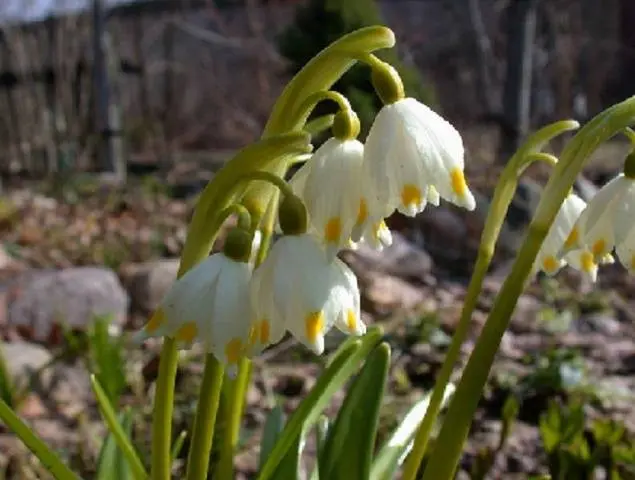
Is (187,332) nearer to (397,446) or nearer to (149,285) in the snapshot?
(397,446)

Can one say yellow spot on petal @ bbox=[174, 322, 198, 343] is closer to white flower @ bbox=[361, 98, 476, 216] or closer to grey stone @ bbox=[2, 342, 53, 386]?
white flower @ bbox=[361, 98, 476, 216]

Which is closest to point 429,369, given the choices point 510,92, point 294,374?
point 294,374

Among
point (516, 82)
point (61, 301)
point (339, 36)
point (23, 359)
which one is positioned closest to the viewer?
point (23, 359)

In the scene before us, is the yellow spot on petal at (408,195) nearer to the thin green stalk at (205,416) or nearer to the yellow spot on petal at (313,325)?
the yellow spot on petal at (313,325)

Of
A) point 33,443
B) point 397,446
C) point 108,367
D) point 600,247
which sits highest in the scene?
point 600,247

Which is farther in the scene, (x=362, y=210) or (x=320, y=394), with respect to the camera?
(x=320, y=394)

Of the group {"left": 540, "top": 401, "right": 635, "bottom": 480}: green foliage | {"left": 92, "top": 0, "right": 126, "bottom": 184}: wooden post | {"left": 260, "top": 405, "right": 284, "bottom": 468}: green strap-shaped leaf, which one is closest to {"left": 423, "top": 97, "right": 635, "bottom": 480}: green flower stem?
{"left": 260, "top": 405, "right": 284, "bottom": 468}: green strap-shaped leaf

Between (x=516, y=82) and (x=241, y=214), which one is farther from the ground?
(x=241, y=214)

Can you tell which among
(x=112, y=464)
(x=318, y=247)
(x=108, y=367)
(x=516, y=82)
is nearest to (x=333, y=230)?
(x=318, y=247)
